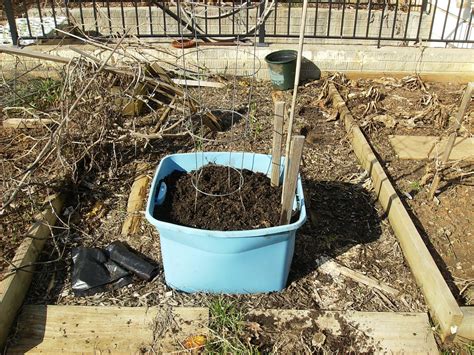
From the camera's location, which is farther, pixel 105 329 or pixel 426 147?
pixel 426 147

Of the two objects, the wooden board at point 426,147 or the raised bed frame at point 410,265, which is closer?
the raised bed frame at point 410,265

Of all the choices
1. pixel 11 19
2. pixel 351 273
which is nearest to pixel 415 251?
pixel 351 273

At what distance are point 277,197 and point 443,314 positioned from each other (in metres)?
1.04

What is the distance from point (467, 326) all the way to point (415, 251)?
1.75ft

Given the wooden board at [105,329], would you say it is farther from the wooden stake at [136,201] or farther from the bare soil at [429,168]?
the bare soil at [429,168]

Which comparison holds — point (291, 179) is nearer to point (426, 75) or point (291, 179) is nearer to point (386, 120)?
point (386, 120)

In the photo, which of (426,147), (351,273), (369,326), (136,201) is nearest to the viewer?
(369,326)

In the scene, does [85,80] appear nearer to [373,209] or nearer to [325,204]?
[325,204]

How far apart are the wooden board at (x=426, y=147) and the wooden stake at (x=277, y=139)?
62.5 inches

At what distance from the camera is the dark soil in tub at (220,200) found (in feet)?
8.54

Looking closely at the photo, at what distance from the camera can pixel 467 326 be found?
2383 millimetres

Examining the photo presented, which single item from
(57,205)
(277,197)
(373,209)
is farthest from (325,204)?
(57,205)

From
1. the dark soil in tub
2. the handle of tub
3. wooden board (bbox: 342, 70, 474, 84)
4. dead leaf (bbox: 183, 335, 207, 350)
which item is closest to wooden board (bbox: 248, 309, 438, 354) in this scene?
dead leaf (bbox: 183, 335, 207, 350)

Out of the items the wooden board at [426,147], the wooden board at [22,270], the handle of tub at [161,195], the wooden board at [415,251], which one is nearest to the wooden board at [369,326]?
the wooden board at [415,251]
